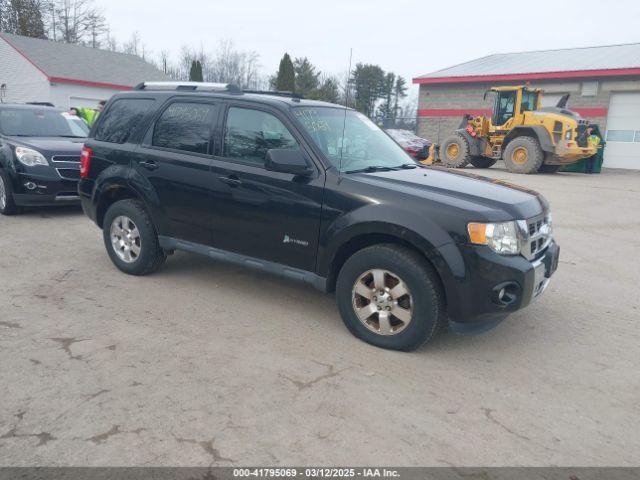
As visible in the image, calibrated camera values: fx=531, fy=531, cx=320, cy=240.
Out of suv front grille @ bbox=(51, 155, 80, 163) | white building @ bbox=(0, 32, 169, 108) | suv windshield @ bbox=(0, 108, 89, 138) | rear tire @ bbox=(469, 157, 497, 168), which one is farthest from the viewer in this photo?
white building @ bbox=(0, 32, 169, 108)

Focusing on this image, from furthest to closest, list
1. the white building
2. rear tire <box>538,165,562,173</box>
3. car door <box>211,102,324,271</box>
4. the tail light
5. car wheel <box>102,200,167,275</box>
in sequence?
the white building → rear tire <box>538,165,562,173</box> → the tail light → car wheel <box>102,200,167,275</box> → car door <box>211,102,324,271</box>

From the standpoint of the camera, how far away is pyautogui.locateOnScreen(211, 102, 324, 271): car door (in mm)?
4316

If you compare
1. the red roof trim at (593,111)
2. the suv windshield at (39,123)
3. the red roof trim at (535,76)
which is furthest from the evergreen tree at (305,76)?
the suv windshield at (39,123)

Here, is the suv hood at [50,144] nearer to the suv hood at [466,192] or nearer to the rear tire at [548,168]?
the suv hood at [466,192]

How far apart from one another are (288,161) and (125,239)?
2.35 metres

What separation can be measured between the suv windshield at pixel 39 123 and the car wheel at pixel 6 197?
998 mm

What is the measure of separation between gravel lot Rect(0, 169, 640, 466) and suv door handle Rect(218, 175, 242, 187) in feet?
3.66

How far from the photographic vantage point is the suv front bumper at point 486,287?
3.65m

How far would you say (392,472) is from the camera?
264 cm

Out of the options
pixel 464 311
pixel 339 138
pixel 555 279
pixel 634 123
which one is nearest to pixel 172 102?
pixel 339 138

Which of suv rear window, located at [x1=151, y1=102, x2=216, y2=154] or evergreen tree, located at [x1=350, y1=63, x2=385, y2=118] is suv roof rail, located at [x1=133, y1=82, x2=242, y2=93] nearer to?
suv rear window, located at [x1=151, y1=102, x2=216, y2=154]

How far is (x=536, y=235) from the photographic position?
4062mm

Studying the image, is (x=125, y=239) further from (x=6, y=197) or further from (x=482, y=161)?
(x=482, y=161)

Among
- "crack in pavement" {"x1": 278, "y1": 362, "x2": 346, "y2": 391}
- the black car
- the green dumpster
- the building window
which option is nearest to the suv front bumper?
"crack in pavement" {"x1": 278, "y1": 362, "x2": 346, "y2": 391}
